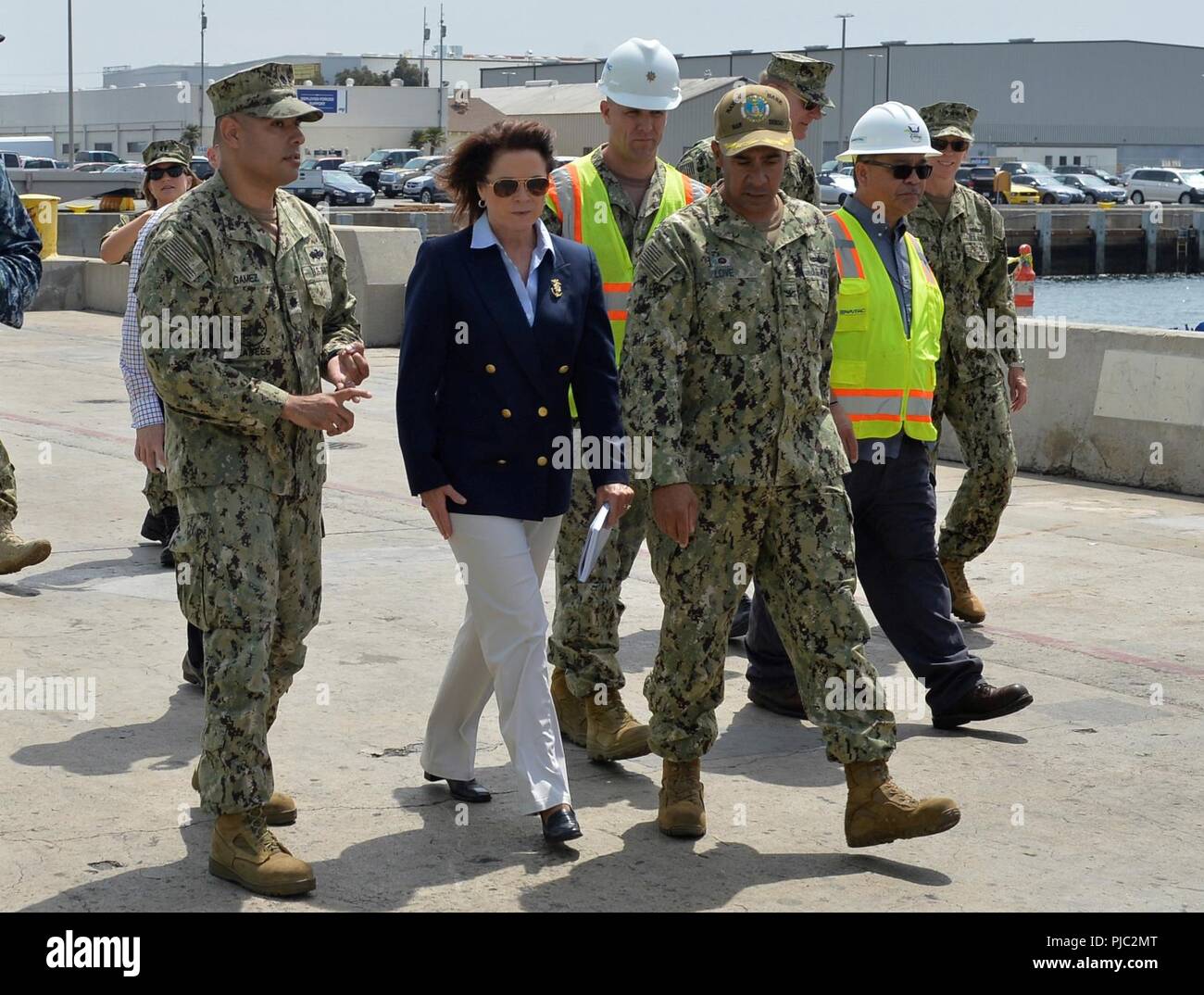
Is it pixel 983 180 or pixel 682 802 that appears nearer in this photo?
pixel 682 802

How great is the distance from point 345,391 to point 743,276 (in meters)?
1.16

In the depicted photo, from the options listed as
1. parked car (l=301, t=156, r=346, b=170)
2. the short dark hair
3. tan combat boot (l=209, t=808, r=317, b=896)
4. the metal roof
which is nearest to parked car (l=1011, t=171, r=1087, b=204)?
the metal roof

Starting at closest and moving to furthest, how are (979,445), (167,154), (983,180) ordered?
(979,445)
(167,154)
(983,180)

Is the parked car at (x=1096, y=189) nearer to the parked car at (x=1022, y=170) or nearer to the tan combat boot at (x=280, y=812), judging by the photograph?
the parked car at (x=1022, y=170)

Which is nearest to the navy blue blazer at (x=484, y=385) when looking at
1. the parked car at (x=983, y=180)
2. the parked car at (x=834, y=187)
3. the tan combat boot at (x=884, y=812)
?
the tan combat boot at (x=884, y=812)

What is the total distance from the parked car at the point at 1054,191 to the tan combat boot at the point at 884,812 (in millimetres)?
58091

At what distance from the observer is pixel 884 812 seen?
188 inches

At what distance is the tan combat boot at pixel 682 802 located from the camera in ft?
16.4

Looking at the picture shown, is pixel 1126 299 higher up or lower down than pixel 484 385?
lower down

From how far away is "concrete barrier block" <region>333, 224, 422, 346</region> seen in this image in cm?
1752

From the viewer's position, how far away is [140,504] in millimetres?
9969

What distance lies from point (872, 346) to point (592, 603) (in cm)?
130

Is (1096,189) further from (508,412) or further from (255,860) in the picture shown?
(255,860)

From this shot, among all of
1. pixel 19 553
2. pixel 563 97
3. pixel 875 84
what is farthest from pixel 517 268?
pixel 875 84
